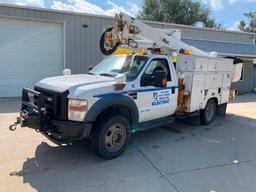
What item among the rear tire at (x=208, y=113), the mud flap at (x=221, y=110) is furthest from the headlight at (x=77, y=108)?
the mud flap at (x=221, y=110)

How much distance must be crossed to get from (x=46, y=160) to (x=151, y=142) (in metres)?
2.51

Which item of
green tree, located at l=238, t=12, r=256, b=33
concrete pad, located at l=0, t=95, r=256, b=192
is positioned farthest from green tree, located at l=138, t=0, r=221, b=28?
concrete pad, located at l=0, t=95, r=256, b=192

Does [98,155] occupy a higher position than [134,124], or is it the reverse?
[134,124]

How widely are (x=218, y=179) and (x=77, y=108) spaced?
271cm

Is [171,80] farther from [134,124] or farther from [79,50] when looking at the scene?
[79,50]

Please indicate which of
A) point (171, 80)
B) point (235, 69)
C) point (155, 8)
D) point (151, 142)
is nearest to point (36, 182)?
point (151, 142)

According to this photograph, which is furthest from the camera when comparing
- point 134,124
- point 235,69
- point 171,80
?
point 235,69

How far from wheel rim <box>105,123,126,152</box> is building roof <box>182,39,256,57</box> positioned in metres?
12.5

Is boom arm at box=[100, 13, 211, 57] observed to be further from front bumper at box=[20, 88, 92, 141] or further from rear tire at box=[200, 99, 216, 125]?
front bumper at box=[20, 88, 92, 141]

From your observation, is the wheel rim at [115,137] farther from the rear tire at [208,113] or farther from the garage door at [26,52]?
the garage door at [26,52]

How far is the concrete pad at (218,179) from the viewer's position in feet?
13.2

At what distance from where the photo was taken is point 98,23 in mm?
14164

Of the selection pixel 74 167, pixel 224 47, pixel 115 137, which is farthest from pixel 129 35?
pixel 224 47

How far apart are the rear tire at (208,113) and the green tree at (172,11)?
31.5 m
